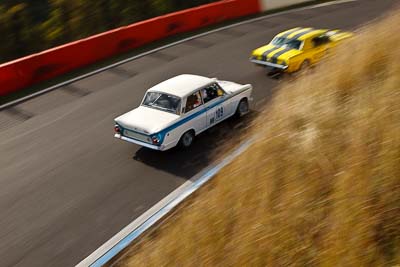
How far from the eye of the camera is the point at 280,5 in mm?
22406

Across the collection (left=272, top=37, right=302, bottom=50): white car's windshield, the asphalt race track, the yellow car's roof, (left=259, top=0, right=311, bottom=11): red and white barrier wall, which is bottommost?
the asphalt race track

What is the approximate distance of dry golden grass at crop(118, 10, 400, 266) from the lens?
4.58 meters

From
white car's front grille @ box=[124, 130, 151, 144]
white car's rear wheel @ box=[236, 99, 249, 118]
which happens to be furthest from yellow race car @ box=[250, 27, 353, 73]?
white car's front grille @ box=[124, 130, 151, 144]

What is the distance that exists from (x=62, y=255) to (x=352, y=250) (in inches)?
187

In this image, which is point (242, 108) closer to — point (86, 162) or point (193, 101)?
point (193, 101)

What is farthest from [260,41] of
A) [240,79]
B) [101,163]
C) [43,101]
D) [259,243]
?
[259,243]

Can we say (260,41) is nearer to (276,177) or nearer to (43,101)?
(43,101)

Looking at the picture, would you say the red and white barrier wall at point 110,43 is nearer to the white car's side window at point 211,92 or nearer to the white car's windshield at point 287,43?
the white car's windshield at point 287,43

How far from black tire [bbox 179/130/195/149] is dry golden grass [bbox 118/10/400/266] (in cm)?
272

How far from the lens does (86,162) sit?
9852 millimetres

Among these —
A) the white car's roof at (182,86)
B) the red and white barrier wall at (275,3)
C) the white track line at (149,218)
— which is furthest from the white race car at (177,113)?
Result: the red and white barrier wall at (275,3)

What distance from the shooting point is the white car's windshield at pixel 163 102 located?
9.81 metres

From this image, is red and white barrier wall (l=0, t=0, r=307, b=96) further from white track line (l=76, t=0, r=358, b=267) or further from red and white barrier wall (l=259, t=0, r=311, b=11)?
white track line (l=76, t=0, r=358, b=267)

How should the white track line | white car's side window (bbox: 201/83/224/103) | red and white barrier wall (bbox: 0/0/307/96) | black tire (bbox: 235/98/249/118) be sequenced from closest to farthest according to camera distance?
the white track line
white car's side window (bbox: 201/83/224/103)
black tire (bbox: 235/98/249/118)
red and white barrier wall (bbox: 0/0/307/96)
